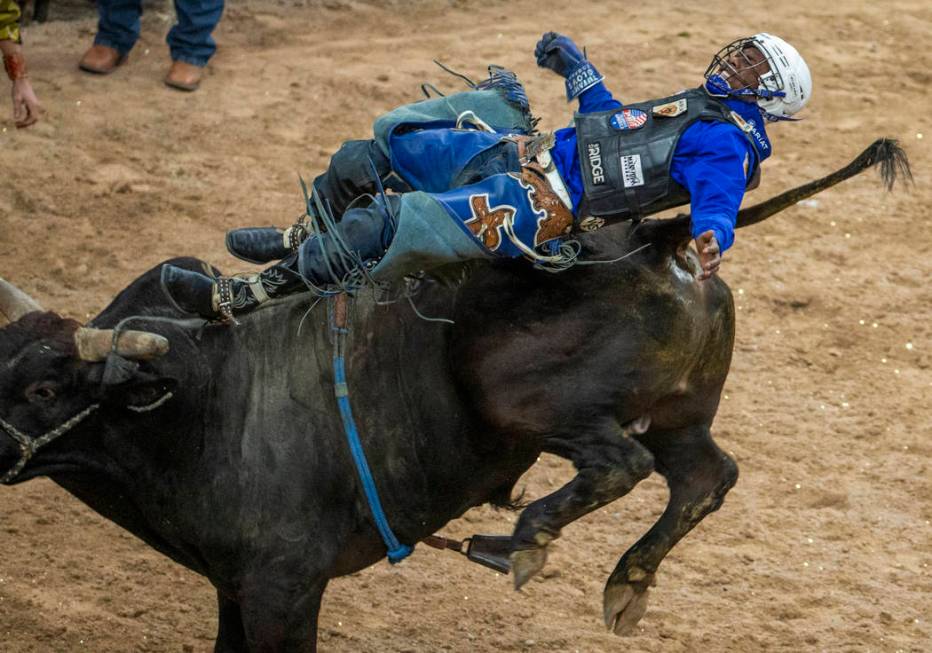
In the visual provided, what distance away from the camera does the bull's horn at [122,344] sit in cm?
415

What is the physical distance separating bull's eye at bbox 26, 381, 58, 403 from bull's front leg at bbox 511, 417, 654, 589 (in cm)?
150

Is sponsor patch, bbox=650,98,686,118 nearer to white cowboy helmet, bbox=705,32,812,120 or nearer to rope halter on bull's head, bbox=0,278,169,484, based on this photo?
white cowboy helmet, bbox=705,32,812,120

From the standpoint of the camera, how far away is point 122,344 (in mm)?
4160

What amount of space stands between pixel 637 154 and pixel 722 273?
13.5 ft

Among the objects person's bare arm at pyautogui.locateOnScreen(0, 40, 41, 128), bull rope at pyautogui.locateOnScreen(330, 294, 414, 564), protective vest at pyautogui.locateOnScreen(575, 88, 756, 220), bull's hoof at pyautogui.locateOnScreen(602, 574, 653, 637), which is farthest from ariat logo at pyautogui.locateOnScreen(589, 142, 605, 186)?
person's bare arm at pyautogui.locateOnScreen(0, 40, 41, 128)

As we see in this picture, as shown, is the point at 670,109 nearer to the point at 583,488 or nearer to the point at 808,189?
the point at 808,189

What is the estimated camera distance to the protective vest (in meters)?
4.09

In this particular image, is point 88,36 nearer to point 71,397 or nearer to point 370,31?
point 370,31

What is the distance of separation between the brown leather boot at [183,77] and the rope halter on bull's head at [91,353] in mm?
5762

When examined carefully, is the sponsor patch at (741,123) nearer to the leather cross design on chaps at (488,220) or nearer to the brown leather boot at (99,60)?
the leather cross design on chaps at (488,220)

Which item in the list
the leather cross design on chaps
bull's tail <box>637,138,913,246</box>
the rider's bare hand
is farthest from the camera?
bull's tail <box>637,138,913,246</box>

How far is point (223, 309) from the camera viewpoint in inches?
168

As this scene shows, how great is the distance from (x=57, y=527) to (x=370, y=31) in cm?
608

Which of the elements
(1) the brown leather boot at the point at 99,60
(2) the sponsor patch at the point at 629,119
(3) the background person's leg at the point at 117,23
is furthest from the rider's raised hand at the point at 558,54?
(3) the background person's leg at the point at 117,23
